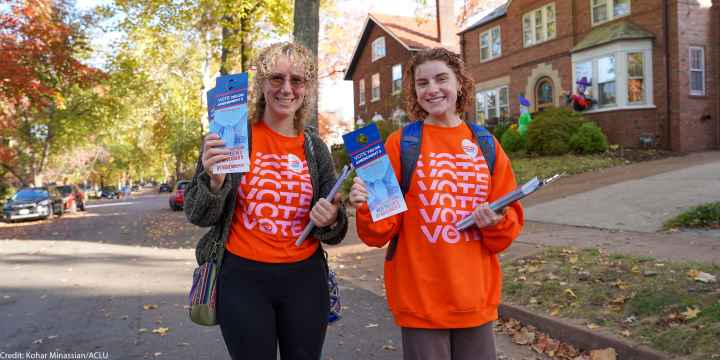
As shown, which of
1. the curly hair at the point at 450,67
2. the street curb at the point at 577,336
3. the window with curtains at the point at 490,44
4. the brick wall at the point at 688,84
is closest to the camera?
the curly hair at the point at 450,67

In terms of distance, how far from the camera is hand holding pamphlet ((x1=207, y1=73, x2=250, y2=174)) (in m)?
2.21

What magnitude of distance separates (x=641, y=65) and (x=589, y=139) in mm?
3678

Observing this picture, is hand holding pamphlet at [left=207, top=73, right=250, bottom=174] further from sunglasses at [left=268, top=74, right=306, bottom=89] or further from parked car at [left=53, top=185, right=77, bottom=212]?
parked car at [left=53, top=185, right=77, bottom=212]

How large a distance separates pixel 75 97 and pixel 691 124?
90.1 feet

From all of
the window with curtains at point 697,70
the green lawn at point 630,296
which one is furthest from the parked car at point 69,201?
the window with curtains at point 697,70

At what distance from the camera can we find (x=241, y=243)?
2.37 metres

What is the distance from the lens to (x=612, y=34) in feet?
63.2

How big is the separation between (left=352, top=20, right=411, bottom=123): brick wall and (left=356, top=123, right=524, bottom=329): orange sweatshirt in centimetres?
2650

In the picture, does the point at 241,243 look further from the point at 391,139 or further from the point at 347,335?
the point at 347,335

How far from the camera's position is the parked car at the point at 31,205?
2203cm

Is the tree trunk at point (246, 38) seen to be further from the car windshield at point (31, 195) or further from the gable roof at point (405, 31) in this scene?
the gable roof at point (405, 31)

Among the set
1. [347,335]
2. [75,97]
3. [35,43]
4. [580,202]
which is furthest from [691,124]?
[75,97]

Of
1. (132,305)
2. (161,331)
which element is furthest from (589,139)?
(161,331)

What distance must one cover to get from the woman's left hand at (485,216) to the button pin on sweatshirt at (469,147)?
315 millimetres
